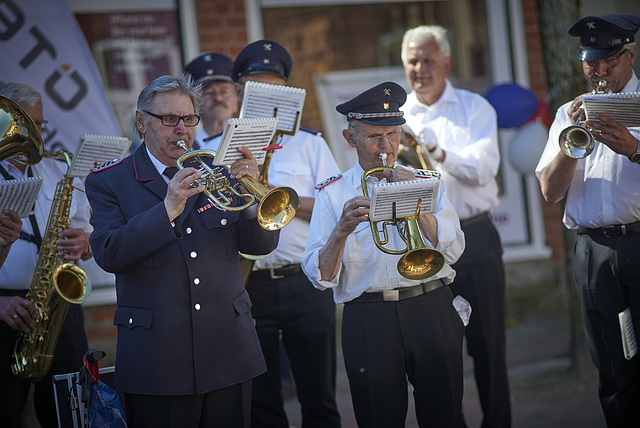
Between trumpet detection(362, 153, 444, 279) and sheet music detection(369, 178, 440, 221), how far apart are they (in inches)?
1.3

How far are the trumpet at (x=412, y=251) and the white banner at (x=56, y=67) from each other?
385 cm

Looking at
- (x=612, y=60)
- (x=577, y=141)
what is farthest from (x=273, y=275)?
(x=612, y=60)

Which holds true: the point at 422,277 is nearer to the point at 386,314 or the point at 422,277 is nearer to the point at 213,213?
the point at 386,314

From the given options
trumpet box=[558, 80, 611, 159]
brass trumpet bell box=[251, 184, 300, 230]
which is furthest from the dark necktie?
trumpet box=[558, 80, 611, 159]

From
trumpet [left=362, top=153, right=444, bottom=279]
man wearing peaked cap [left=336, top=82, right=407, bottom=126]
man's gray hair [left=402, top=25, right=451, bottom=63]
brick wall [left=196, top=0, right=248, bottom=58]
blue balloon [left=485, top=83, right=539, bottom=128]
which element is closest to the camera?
Result: trumpet [left=362, top=153, right=444, bottom=279]

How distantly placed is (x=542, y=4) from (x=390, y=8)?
2.01 metres

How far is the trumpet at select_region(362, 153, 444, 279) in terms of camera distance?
3289 mm

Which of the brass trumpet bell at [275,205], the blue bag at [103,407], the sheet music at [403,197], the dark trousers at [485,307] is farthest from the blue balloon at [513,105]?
the blue bag at [103,407]

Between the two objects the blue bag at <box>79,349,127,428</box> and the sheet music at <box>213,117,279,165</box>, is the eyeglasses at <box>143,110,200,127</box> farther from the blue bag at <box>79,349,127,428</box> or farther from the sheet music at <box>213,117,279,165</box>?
the blue bag at <box>79,349,127,428</box>

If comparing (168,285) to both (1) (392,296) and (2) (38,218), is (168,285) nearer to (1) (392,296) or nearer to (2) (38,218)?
(1) (392,296)

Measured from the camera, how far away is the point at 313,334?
14.5 feet

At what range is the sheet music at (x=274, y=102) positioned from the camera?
12.9ft

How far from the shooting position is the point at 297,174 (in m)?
4.61

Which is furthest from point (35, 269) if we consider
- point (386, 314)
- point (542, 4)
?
point (542, 4)
